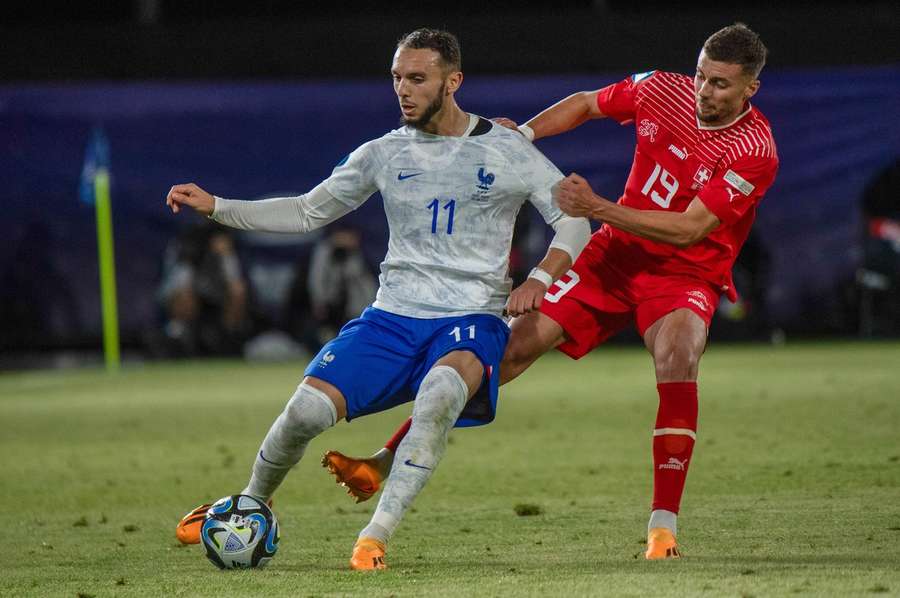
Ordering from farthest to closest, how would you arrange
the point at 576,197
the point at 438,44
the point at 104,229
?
the point at 104,229
the point at 438,44
the point at 576,197

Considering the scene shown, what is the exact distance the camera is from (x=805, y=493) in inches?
274

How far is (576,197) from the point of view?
5.52 meters

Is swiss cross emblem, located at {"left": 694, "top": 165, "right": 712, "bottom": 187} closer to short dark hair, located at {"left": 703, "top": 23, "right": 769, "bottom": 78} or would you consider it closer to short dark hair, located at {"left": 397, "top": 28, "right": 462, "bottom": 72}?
short dark hair, located at {"left": 703, "top": 23, "right": 769, "bottom": 78}

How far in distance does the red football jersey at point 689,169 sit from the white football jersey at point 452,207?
68cm

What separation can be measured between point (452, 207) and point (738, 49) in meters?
1.30

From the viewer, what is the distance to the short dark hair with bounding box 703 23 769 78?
575 cm

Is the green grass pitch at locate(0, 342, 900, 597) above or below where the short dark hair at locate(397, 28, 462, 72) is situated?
below

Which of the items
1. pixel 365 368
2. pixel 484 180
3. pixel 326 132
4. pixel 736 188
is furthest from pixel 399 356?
pixel 326 132

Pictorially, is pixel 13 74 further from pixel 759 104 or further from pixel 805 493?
pixel 805 493

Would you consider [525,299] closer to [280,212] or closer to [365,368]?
[365,368]

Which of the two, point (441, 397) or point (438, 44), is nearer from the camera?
point (441, 397)

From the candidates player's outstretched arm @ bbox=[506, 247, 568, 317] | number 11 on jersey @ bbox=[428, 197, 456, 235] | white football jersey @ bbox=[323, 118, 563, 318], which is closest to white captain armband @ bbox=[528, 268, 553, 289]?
player's outstretched arm @ bbox=[506, 247, 568, 317]

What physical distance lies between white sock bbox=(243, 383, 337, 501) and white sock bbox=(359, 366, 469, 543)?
1.10 feet

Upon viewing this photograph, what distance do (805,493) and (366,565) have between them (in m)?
2.72
